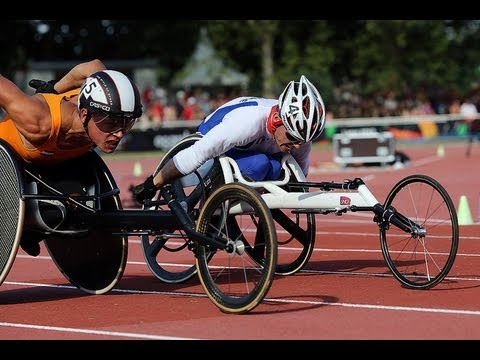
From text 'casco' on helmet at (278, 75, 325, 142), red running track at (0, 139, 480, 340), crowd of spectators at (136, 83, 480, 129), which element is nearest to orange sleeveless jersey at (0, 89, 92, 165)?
red running track at (0, 139, 480, 340)

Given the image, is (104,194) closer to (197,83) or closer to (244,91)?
(244,91)

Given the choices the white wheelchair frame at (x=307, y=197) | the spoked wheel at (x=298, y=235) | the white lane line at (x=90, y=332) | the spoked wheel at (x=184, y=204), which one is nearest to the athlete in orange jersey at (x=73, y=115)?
the spoked wheel at (x=184, y=204)

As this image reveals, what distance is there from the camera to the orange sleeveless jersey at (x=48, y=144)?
8422mm

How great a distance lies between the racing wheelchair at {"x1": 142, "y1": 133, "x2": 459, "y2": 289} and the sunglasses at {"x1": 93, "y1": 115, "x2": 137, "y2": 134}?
904 millimetres

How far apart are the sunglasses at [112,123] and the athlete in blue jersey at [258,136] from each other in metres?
0.48

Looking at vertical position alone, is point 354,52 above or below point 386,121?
above

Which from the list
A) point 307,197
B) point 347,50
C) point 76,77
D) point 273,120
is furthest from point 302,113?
point 347,50

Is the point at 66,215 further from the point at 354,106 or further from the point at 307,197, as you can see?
the point at 354,106

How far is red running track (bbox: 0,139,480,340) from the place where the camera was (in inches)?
290

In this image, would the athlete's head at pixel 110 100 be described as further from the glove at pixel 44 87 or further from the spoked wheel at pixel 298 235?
the spoked wheel at pixel 298 235

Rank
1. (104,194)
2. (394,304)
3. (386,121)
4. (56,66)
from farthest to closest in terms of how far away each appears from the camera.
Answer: (56,66)
(386,121)
(104,194)
(394,304)
